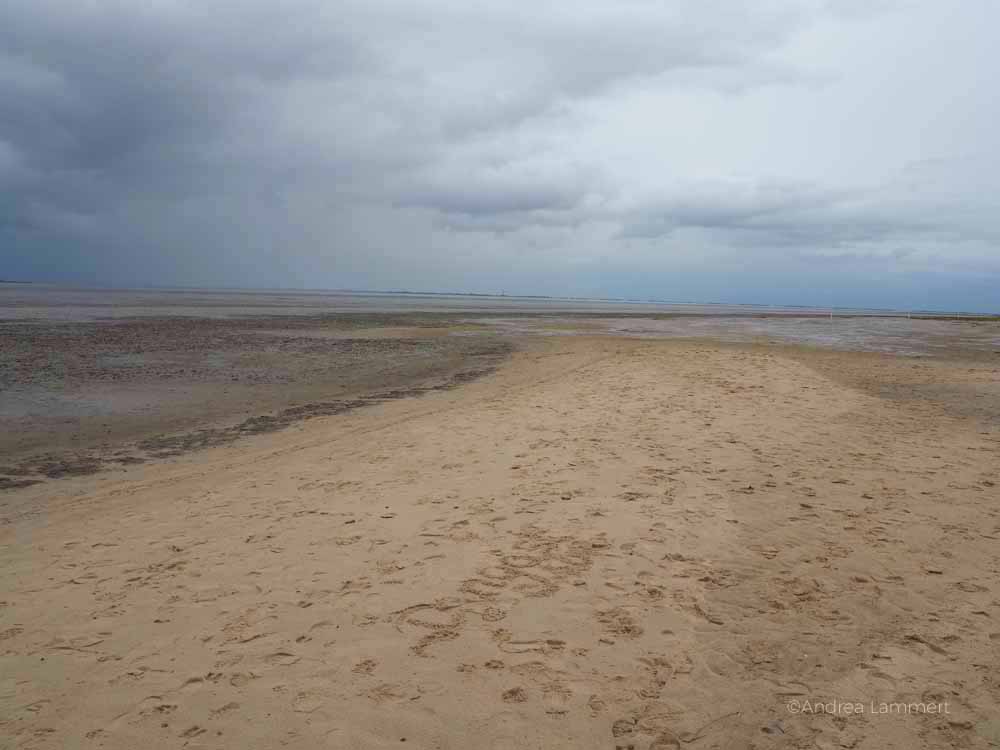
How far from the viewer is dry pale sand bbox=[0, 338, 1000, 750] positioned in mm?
3625

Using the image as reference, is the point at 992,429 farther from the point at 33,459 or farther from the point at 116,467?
the point at 33,459

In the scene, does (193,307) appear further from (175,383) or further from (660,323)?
(175,383)

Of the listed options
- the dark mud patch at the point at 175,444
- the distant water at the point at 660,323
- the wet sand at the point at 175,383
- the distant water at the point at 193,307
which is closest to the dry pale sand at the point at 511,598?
the dark mud patch at the point at 175,444

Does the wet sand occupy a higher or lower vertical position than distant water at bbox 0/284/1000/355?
lower

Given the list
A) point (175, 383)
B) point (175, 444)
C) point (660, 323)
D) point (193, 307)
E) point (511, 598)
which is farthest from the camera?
point (193, 307)

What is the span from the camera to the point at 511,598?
16.4ft

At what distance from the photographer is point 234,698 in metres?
3.80

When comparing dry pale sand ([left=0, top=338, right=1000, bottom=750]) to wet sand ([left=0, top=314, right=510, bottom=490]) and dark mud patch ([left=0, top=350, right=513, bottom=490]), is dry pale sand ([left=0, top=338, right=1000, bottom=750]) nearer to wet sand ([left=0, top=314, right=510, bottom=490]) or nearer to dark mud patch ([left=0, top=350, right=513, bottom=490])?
dark mud patch ([left=0, top=350, right=513, bottom=490])

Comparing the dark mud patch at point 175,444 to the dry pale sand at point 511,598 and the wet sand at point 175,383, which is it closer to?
the wet sand at point 175,383

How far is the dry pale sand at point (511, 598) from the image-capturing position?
3625 millimetres

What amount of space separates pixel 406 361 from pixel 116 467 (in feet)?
46.7

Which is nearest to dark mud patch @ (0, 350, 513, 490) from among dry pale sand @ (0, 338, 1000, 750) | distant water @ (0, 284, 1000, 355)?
dry pale sand @ (0, 338, 1000, 750)

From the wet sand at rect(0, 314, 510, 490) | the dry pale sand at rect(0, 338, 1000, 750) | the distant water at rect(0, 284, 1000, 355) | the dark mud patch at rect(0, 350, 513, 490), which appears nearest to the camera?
the dry pale sand at rect(0, 338, 1000, 750)

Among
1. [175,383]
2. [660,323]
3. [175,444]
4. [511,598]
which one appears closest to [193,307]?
[660,323]
